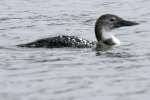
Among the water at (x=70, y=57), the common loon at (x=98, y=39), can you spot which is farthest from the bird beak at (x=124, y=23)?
the water at (x=70, y=57)

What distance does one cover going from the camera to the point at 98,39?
1480cm

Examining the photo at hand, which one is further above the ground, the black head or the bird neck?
the black head

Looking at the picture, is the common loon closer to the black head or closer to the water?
the black head

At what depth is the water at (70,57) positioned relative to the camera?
34.3 feet

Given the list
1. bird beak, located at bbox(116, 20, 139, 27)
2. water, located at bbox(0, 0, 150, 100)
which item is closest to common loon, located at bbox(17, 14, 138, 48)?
bird beak, located at bbox(116, 20, 139, 27)

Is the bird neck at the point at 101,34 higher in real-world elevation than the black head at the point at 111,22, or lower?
lower

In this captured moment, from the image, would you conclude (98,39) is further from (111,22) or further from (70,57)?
(70,57)

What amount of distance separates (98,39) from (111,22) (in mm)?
440

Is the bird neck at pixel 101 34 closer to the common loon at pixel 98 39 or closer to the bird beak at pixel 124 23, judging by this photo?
the common loon at pixel 98 39

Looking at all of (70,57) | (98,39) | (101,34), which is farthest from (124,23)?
(70,57)

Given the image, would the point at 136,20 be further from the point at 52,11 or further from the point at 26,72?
the point at 26,72

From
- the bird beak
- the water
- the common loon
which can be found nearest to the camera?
the water

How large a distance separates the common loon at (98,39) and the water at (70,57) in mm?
184

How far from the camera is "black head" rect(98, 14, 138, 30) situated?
14.8m
